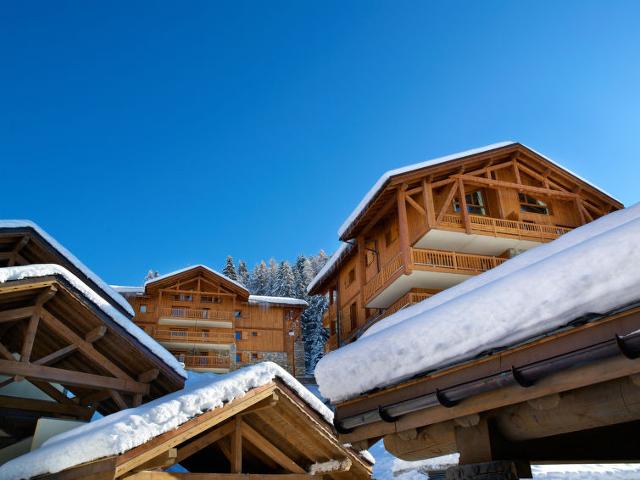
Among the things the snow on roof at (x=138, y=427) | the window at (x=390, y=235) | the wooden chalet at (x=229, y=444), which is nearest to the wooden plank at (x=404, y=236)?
the window at (x=390, y=235)

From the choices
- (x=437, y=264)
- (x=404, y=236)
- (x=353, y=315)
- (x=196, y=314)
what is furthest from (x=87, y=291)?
(x=196, y=314)

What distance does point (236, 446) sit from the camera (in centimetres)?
813

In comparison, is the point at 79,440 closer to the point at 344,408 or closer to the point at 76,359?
the point at 344,408

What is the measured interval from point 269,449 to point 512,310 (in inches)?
258

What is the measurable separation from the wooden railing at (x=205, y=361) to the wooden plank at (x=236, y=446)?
27.9 metres

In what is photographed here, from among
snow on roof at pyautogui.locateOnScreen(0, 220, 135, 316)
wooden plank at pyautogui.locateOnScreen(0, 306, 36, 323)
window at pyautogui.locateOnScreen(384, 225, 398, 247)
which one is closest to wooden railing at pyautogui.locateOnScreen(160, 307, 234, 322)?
window at pyautogui.locateOnScreen(384, 225, 398, 247)

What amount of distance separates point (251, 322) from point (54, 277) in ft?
97.6

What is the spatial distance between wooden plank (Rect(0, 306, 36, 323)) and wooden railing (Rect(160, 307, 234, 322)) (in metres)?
26.3

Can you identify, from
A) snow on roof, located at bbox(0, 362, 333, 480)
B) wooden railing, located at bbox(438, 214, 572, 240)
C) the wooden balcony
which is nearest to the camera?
snow on roof, located at bbox(0, 362, 333, 480)

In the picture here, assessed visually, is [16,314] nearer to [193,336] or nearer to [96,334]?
[96,334]

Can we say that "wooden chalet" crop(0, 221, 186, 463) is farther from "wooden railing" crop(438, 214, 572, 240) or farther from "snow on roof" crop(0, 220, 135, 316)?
"wooden railing" crop(438, 214, 572, 240)

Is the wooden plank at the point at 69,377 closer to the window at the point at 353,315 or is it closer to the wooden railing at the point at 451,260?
the wooden railing at the point at 451,260

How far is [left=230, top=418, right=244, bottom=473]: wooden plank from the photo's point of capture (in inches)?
315

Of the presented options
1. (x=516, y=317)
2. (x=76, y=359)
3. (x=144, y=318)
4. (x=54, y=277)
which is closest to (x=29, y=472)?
(x=54, y=277)
